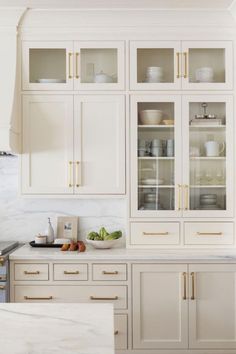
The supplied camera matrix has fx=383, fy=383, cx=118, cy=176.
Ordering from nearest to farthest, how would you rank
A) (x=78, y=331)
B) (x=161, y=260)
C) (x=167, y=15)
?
1. (x=78, y=331)
2. (x=161, y=260)
3. (x=167, y=15)

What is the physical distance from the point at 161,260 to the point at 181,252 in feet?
0.63

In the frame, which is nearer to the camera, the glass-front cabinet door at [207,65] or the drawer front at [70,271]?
the drawer front at [70,271]

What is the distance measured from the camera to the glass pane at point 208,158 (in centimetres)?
302

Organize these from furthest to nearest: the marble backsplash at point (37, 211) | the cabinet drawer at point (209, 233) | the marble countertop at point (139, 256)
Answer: the marble backsplash at point (37, 211)
the cabinet drawer at point (209, 233)
the marble countertop at point (139, 256)

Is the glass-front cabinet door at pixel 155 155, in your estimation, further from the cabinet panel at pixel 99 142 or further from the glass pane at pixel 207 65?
the glass pane at pixel 207 65

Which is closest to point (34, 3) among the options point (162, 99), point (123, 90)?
point (123, 90)

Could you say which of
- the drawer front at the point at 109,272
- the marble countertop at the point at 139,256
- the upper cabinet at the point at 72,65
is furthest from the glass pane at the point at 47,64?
the drawer front at the point at 109,272

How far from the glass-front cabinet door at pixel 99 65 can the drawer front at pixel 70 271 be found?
1373 millimetres

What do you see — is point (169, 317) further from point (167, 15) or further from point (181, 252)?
point (167, 15)

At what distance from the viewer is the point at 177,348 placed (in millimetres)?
2809

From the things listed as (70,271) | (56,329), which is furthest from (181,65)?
(56,329)

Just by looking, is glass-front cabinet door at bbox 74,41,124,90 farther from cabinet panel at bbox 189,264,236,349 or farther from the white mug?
cabinet panel at bbox 189,264,236,349

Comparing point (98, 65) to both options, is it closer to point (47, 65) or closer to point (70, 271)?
point (47, 65)

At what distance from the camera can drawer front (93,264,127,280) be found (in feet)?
9.25
